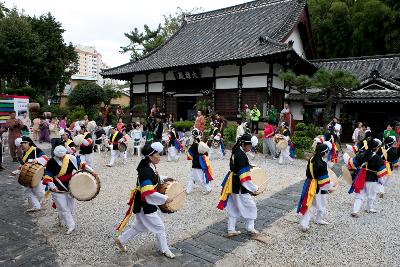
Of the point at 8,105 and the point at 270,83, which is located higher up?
the point at 270,83

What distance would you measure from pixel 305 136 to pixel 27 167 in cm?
1026

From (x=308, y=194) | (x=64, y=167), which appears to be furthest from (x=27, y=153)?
(x=308, y=194)

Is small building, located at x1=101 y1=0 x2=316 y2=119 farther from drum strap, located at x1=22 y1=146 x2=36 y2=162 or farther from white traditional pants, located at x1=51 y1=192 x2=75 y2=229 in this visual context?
white traditional pants, located at x1=51 y1=192 x2=75 y2=229

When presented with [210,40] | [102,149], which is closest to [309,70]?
[210,40]

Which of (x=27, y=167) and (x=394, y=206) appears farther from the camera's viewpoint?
(x=394, y=206)

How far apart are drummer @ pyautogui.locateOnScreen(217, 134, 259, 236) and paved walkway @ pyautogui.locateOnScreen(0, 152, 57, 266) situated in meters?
2.52

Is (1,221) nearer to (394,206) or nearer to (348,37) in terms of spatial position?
(394,206)

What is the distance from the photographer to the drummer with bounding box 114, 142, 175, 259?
3.94 m

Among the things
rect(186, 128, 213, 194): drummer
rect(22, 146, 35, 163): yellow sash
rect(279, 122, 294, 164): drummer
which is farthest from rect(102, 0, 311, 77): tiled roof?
rect(22, 146, 35, 163): yellow sash

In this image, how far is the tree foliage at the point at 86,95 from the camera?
25703 millimetres

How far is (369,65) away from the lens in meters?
19.4

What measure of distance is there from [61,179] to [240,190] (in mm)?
2760

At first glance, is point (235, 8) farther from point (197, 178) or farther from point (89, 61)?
point (89, 61)

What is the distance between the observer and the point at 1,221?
5.37 meters
